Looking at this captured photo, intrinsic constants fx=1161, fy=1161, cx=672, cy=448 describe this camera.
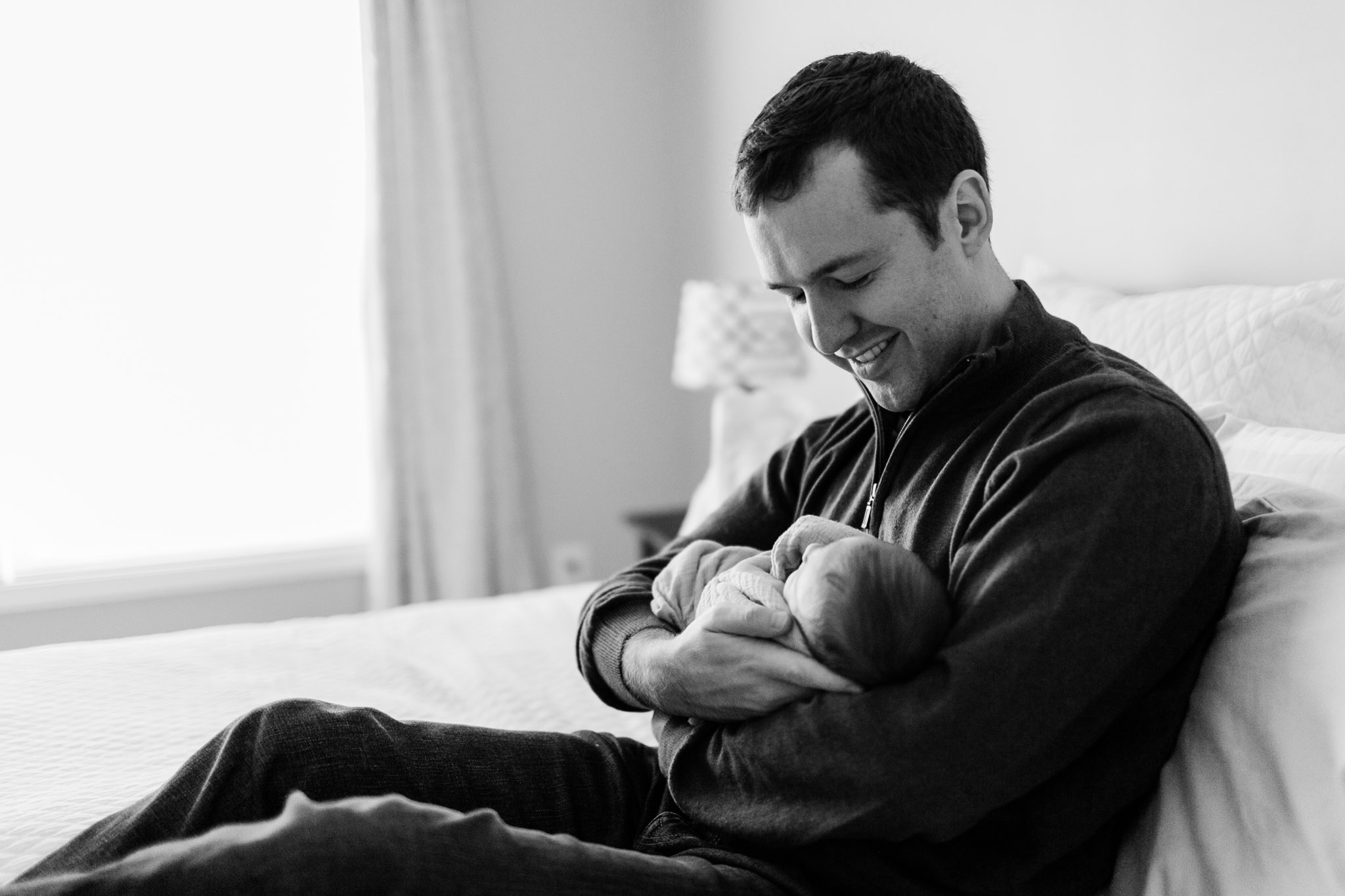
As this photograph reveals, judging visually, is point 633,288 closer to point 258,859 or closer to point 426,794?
point 426,794

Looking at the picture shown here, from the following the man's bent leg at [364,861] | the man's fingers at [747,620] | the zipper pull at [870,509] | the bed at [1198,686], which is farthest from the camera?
the zipper pull at [870,509]

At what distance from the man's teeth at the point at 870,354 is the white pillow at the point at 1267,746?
413 millimetres

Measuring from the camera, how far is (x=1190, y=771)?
3.46ft

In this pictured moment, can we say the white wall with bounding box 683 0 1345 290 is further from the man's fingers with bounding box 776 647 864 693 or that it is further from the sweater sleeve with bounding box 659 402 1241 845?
the man's fingers with bounding box 776 647 864 693

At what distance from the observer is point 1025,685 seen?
956 millimetres

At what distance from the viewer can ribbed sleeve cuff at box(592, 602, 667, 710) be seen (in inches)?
53.7

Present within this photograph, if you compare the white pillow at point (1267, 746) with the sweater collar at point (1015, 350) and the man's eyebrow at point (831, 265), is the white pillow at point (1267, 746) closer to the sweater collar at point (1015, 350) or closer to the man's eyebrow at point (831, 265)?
the sweater collar at point (1015, 350)

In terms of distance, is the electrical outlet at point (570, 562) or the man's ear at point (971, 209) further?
the electrical outlet at point (570, 562)

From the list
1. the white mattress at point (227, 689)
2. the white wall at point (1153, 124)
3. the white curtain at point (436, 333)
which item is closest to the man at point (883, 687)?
the white mattress at point (227, 689)

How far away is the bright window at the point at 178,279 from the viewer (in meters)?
3.02

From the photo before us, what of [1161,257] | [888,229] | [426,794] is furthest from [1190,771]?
[1161,257]

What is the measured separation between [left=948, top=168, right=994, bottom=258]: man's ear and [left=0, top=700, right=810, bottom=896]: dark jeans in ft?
2.22

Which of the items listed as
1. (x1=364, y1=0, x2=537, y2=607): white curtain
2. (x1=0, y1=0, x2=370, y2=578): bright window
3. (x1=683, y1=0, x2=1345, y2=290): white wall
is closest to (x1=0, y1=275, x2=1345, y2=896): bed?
(x1=683, y1=0, x2=1345, y2=290): white wall

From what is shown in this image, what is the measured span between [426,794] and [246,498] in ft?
7.67
